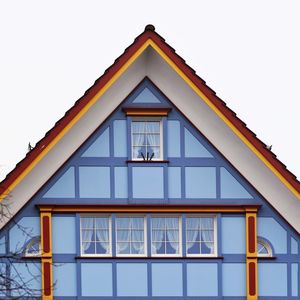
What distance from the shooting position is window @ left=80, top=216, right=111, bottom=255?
11.1 meters

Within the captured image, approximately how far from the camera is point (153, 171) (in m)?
11.0

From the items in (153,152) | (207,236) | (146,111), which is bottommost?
(207,236)

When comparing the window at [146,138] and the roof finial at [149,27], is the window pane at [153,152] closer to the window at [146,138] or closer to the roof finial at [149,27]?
the window at [146,138]

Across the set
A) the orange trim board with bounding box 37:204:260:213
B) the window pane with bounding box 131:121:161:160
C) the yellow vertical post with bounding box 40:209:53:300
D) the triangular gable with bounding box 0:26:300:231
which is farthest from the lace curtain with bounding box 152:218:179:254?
the yellow vertical post with bounding box 40:209:53:300

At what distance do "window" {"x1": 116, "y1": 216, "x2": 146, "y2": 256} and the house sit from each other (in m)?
0.02

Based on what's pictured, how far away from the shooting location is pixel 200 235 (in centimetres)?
1128

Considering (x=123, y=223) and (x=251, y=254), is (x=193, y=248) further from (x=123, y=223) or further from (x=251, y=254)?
(x=123, y=223)

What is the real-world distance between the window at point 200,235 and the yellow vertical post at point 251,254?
686 millimetres

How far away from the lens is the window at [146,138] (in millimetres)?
11188

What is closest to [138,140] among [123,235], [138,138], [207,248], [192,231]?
[138,138]

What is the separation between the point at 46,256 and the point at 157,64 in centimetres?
431

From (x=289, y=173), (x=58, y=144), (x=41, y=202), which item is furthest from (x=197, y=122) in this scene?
(x=41, y=202)

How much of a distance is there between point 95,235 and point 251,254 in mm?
3107

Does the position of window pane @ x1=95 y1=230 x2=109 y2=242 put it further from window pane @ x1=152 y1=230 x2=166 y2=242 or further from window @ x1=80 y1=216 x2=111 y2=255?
window pane @ x1=152 y1=230 x2=166 y2=242
